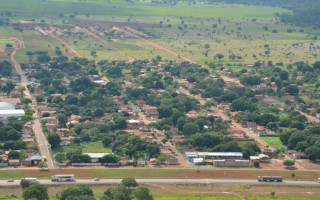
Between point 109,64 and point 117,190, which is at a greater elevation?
point 117,190

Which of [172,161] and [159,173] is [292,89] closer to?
[172,161]

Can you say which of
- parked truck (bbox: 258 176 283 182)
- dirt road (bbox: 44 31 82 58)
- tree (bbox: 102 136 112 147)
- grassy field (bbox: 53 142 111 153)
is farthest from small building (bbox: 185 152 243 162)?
dirt road (bbox: 44 31 82 58)

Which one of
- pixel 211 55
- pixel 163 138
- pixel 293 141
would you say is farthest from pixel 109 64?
pixel 293 141

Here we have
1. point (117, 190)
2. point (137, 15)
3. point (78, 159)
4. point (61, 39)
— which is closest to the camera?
point (117, 190)

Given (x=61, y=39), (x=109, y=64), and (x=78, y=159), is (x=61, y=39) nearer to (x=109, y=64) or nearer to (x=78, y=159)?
(x=109, y=64)

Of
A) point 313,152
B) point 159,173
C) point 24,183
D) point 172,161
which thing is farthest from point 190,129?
point 24,183

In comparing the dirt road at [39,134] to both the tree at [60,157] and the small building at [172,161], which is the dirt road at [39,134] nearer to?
the tree at [60,157]
